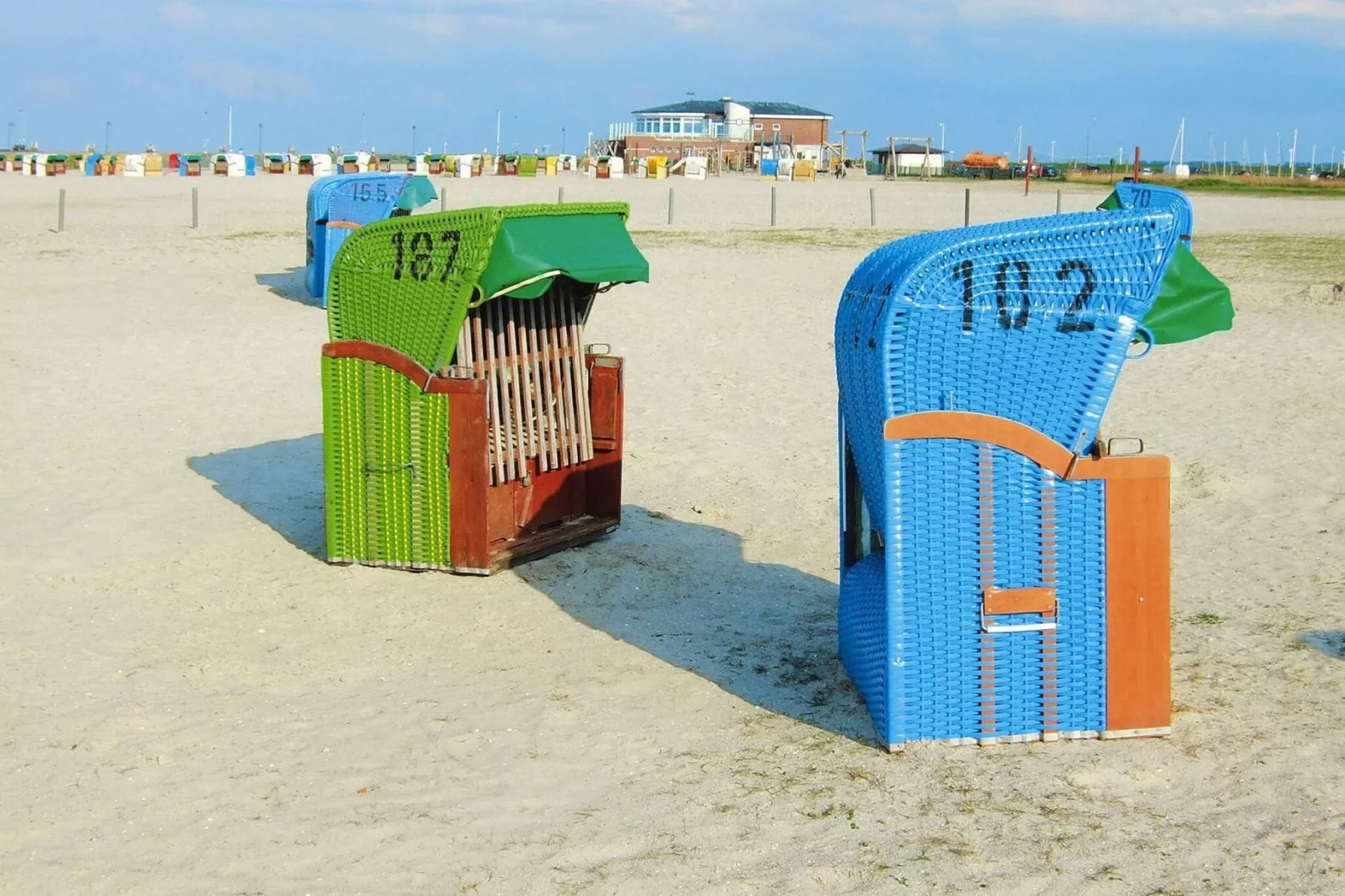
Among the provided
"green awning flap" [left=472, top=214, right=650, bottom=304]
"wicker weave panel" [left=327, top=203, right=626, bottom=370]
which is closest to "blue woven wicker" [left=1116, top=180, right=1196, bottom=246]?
"green awning flap" [left=472, top=214, right=650, bottom=304]

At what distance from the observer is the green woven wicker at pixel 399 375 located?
7703mm

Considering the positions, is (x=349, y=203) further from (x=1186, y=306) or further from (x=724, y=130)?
(x=724, y=130)

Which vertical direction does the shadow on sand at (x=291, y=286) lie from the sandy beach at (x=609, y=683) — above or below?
above

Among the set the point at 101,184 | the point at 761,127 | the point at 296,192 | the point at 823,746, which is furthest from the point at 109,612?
the point at 761,127

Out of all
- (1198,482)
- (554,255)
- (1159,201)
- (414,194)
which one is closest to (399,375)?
(554,255)

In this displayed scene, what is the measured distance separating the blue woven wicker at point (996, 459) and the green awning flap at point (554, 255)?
234cm

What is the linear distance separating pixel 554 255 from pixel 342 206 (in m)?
10.9

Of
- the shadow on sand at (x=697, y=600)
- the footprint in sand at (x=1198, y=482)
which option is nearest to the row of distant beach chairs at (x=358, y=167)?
the footprint in sand at (x=1198, y=482)

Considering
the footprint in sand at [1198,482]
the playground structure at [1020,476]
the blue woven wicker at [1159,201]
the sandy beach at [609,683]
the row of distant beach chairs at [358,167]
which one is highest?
the row of distant beach chairs at [358,167]

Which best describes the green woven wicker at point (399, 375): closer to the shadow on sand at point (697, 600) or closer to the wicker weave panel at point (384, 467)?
the wicker weave panel at point (384, 467)

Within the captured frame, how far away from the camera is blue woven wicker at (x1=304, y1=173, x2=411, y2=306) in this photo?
17984mm

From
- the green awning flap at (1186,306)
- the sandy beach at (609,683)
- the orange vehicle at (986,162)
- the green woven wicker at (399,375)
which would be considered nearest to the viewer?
the sandy beach at (609,683)

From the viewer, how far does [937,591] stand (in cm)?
557

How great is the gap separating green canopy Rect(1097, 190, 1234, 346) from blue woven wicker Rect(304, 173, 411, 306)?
1335 centimetres
